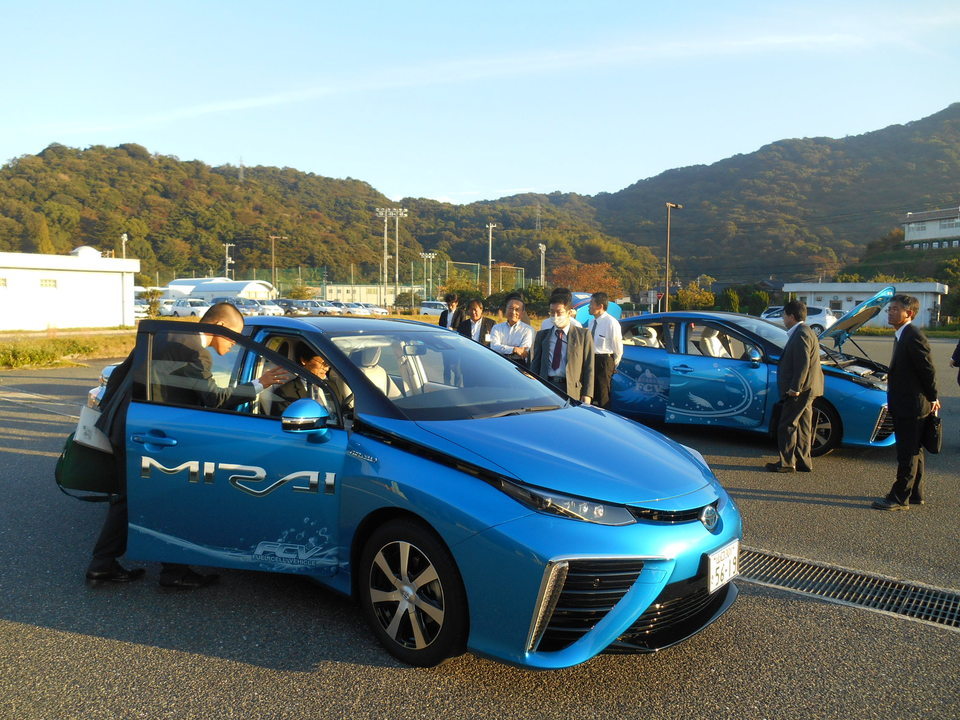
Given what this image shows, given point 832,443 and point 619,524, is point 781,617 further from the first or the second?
point 832,443

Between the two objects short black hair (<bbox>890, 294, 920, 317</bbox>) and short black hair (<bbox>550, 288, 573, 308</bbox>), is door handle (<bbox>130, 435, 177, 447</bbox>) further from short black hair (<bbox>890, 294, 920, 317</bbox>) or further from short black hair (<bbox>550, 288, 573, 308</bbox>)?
short black hair (<bbox>890, 294, 920, 317</bbox>)

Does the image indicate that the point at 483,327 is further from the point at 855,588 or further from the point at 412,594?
the point at 412,594

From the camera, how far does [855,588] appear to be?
4.43 m

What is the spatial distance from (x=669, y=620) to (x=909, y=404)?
3947 millimetres

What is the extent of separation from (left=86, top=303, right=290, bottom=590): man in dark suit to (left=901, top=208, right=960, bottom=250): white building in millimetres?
97325

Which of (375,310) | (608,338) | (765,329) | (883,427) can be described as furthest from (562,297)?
(375,310)

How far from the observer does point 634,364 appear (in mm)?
9188

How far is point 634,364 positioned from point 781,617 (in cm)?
538

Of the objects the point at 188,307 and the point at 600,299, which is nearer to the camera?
the point at 600,299

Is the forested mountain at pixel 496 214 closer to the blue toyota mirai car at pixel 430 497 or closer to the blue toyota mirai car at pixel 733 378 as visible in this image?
the blue toyota mirai car at pixel 733 378

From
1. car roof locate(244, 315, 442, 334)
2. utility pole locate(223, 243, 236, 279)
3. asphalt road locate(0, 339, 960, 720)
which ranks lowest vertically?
asphalt road locate(0, 339, 960, 720)

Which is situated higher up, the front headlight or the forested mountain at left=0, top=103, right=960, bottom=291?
the forested mountain at left=0, top=103, right=960, bottom=291

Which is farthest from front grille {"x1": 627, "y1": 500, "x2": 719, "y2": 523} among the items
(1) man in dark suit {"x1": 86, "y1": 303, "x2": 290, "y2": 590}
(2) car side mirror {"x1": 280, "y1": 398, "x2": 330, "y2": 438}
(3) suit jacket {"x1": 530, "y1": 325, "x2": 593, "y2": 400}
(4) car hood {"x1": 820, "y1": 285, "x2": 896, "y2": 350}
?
(4) car hood {"x1": 820, "y1": 285, "x2": 896, "y2": 350}

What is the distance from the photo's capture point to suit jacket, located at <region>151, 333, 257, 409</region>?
4012mm
